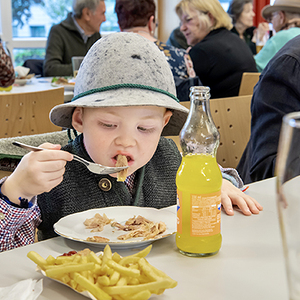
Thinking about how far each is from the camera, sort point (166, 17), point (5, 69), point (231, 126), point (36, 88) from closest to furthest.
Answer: point (231, 126) < point (5, 69) < point (36, 88) < point (166, 17)

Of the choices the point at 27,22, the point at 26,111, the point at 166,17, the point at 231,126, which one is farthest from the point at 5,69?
the point at 166,17

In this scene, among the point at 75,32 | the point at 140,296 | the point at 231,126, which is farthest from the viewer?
the point at 75,32

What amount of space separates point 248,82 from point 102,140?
1888 mm

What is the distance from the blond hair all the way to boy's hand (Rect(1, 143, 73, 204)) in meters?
2.79

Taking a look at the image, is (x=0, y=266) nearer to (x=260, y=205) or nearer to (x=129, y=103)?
(x=129, y=103)

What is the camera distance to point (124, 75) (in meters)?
0.98

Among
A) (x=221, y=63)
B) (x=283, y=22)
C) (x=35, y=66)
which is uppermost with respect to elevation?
(x=283, y=22)

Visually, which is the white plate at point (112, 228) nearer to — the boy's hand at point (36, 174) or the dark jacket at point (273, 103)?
the boy's hand at point (36, 174)


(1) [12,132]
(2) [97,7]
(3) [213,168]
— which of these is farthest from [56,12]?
(3) [213,168]

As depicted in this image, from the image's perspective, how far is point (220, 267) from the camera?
2.21ft

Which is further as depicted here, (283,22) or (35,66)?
(35,66)

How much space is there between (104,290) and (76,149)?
651mm

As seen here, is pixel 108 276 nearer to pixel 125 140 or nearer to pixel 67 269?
pixel 67 269

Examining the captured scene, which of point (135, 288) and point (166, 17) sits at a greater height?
point (166, 17)
